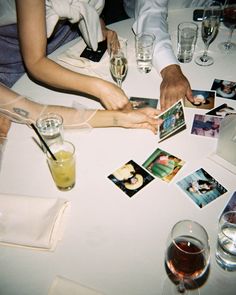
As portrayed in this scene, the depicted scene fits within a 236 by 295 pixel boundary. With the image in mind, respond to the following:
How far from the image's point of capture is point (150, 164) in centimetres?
105

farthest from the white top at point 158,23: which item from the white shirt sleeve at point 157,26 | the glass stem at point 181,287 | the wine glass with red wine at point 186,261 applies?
the glass stem at point 181,287

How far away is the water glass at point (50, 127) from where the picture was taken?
1.15m

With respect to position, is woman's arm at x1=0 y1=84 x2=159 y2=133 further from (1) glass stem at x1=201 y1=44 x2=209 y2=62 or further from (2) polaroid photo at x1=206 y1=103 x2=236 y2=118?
(1) glass stem at x1=201 y1=44 x2=209 y2=62

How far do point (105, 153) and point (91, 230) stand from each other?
0.33 m

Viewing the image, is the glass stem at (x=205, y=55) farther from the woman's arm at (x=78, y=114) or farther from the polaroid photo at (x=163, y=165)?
the polaroid photo at (x=163, y=165)

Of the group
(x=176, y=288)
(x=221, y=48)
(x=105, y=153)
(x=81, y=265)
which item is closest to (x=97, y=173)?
(x=105, y=153)

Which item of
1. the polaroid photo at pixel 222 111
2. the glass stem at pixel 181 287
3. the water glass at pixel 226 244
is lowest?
the glass stem at pixel 181 287

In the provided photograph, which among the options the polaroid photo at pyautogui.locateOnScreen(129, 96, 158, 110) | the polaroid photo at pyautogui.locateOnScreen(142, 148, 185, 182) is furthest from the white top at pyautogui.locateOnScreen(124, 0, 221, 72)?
the polaroid photo at pyautogui.locateOnScreen(142, 148, 185, 182)

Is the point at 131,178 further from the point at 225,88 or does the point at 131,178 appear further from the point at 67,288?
the point at 225,88

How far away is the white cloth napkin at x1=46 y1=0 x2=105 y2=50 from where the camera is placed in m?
1.44

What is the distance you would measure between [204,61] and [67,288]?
4.13 ft

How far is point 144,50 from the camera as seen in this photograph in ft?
5.05

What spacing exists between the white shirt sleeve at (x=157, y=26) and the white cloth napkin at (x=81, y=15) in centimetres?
27

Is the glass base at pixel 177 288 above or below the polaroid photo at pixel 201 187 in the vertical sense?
below
